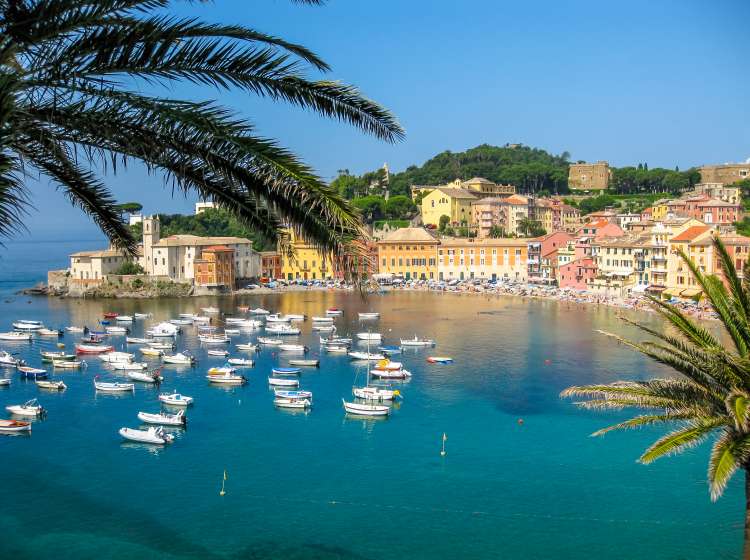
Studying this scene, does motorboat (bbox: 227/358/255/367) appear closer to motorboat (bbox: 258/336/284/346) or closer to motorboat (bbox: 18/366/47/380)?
motorboat (bbox: 258/336/284/346)

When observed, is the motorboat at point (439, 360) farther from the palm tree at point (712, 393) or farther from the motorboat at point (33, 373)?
the palm tree at point (712, 393)

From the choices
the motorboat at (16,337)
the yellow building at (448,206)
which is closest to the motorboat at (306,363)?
the motorboat at (16,337)

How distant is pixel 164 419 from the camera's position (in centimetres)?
1670

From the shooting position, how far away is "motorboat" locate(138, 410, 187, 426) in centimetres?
1670

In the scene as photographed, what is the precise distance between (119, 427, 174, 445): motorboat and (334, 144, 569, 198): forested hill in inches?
2046

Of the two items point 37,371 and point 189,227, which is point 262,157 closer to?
point 37,371

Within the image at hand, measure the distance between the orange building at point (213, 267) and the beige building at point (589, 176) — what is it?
42.7 meters

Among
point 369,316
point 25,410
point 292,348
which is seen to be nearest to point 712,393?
point 25,410

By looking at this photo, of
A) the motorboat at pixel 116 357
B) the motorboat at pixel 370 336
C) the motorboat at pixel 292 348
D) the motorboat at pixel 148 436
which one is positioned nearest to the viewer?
the motorboat at pixel 148 436

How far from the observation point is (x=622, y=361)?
2400cm

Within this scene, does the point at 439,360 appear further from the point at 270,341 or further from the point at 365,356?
the point at 270,341

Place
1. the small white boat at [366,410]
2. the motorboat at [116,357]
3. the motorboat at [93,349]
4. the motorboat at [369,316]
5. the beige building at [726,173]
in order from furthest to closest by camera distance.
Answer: the beige building at [726,173], the motorboat at [369,316], the motorboat at [93,349], the motorboat at [116,357], the small white boat at [366,410]

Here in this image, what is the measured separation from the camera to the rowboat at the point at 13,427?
53.2 feet

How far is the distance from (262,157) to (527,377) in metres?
18.9
